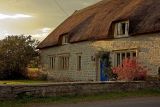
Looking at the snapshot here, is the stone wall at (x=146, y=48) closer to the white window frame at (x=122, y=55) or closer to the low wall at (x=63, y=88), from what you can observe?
the white window frame at (x=122, y=55)

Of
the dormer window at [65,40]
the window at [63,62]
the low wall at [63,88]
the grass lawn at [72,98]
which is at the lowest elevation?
the grass lawn at [72,98]

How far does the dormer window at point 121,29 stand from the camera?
2747cm

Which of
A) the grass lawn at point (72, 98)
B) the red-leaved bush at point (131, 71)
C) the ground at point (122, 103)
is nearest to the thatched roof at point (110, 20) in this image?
the red-leaved bush at point (131, 71)

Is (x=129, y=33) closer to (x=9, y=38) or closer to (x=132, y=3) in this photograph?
(x=132, y=3)

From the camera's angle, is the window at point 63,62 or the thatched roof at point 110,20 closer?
the thatched roof at point 110,20

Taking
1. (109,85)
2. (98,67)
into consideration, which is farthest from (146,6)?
(109,85)

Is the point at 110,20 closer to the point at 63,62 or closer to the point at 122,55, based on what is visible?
the point at 122,55

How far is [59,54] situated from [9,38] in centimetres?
769

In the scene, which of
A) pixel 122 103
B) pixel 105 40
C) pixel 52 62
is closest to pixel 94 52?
pixel 105 40

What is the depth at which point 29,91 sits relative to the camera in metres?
18.0

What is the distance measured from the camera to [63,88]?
1886cm

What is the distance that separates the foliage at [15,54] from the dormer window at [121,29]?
15.6 meters

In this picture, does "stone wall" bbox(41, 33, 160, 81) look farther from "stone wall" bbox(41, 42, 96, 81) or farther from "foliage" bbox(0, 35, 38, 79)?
"foliage" bbox(0, 35, 38, 79)

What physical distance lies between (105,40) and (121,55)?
194 centimetres
